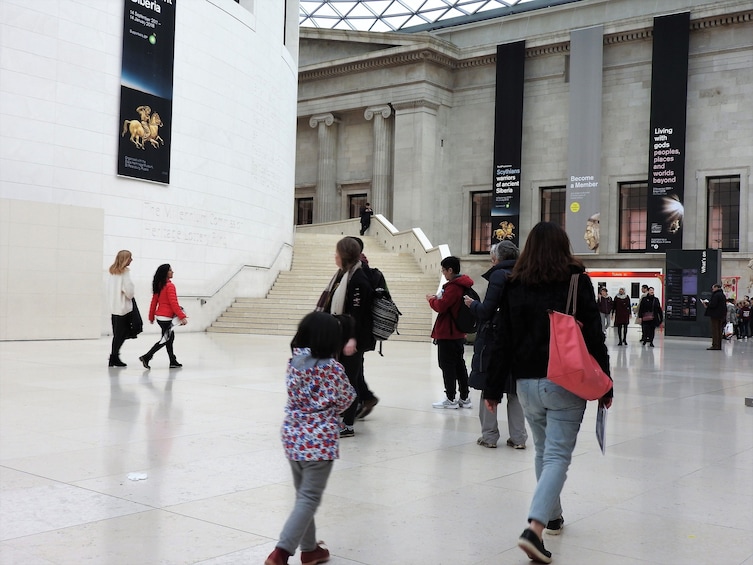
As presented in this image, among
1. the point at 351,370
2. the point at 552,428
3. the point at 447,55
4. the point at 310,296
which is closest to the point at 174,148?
the point at 310,296

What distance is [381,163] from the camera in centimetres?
3906

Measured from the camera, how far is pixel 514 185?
118 ft

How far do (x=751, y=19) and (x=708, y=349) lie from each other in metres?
17.4

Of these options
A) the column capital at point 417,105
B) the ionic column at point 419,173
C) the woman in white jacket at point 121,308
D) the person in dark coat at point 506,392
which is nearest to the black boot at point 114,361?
the woman in white jacket at point 121,308

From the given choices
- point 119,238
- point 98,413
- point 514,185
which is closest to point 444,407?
point 98,413

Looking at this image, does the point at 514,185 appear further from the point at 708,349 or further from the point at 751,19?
the point at 708,349

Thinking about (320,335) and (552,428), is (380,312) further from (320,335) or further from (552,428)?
(320,335)

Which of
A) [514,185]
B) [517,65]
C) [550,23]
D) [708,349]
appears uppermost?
[550,23]

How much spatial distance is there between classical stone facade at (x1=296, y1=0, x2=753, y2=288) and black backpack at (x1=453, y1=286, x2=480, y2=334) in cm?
2664

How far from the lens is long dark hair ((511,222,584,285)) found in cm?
400

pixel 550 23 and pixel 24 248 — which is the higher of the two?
pixel 550 23

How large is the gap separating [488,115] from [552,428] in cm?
3531

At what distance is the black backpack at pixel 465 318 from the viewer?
796 cm

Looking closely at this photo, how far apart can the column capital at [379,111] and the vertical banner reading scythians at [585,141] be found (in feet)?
29.4
